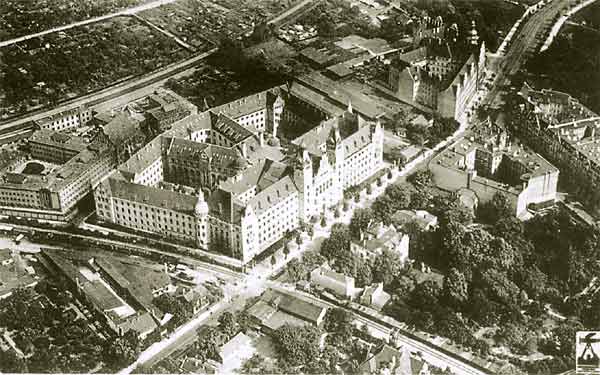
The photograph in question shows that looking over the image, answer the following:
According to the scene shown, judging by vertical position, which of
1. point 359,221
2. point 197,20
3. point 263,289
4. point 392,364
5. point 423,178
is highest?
point 197,20

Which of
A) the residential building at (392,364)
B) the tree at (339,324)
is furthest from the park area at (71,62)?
the residential building at (392,364)

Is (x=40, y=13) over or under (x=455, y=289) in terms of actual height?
over

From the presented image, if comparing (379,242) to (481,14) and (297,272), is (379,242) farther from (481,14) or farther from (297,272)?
(481,14)

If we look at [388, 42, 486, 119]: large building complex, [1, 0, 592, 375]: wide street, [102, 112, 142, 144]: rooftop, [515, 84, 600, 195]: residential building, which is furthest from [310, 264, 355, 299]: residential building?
[388, 42, 486, 119]: large building complex

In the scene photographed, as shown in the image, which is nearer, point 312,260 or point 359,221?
point 312,260

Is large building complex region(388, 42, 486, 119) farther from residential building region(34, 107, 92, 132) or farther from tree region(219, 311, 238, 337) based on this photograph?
tree region(219, 311, 238, 337)

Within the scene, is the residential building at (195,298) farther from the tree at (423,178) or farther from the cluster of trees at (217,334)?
the tree at (423,178)

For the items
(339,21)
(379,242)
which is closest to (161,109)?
(339,21)
